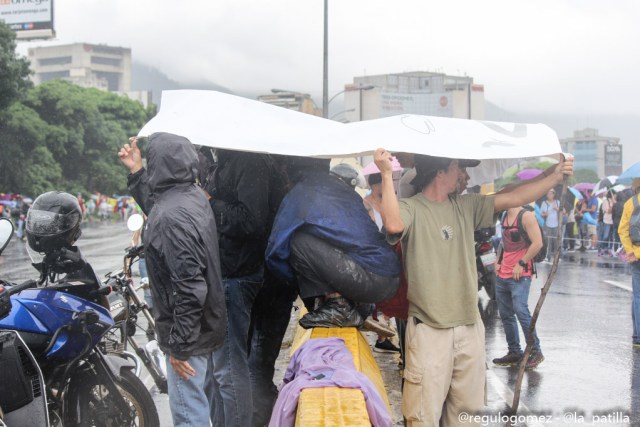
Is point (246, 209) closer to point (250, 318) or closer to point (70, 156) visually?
point (250, 318)

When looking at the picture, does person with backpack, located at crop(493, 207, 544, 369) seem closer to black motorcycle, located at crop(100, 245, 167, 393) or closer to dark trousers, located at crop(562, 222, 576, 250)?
black motorcycle, located at crop(100, 245, 167, 393)

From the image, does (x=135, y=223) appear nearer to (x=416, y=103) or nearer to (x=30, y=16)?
(x=30, y=16)

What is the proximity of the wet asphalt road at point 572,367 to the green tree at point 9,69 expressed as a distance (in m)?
34.0

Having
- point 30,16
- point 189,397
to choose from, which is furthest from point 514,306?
point 30,16

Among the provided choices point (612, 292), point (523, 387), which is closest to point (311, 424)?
point (523, 387)

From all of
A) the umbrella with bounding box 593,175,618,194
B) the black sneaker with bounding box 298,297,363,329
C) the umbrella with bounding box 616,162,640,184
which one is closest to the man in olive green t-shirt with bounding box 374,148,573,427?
the black sneaker with bounding box 298,297,363,329

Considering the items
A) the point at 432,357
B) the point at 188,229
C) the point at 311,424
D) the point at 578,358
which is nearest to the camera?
the point at 311,424

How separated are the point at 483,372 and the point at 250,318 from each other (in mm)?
1476

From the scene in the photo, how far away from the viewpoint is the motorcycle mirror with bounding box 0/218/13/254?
363 cm

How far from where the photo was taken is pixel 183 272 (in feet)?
11.6

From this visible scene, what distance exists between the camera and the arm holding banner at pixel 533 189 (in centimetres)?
410

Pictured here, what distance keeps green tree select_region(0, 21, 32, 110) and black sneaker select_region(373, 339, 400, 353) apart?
36868 mm

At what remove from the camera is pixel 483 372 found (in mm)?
4047

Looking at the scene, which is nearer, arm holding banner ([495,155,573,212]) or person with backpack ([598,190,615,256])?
arm holding banner ([495,155,573,212])
